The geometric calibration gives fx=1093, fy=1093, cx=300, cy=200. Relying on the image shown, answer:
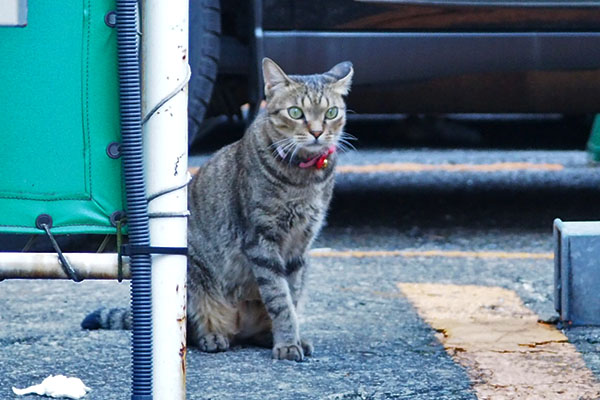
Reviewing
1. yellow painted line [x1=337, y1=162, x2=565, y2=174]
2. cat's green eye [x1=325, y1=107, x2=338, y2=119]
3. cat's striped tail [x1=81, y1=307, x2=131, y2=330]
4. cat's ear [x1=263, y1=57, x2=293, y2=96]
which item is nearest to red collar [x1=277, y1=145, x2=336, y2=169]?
cat's green eye [x1=325, y1=107, x2=338, y2=119]

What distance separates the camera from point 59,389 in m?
2.57

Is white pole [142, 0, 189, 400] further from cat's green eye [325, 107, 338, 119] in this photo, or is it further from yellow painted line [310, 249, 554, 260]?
yellow painted line [310, 249, 554, 260]

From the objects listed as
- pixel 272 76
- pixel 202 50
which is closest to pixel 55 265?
pixel 272 76

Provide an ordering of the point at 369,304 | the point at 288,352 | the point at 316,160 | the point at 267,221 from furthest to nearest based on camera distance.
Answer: the point at 369,304
the point at 316,160
the point at 267,221
the point at 288,352

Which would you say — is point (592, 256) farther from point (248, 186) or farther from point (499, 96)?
point (499, 96)

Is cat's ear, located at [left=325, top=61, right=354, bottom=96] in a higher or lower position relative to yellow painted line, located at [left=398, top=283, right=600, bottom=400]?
higher

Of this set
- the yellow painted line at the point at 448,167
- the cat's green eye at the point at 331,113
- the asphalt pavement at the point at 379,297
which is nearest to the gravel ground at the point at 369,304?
the asphalt pavement at the point at 379,297

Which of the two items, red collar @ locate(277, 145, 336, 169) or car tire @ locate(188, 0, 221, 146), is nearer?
red collar @ locate(277, 145, 336, 169)

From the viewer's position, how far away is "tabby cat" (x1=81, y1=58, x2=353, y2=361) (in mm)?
→ 3152

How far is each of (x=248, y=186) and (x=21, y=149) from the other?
125 centimetres

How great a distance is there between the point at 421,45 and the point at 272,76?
3.32 ft

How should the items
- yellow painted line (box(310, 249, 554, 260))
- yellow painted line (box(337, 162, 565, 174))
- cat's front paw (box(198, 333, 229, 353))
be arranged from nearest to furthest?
cat's front paw (box(198, 333, 229, 353)) < yellow painted line (box(310, 249, 554, 260)) < yellow painted line (box(337, 162, 565, 174))

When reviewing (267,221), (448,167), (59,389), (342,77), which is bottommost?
(448,167)

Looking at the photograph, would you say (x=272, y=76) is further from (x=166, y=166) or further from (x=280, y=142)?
(x=166, y=166)
